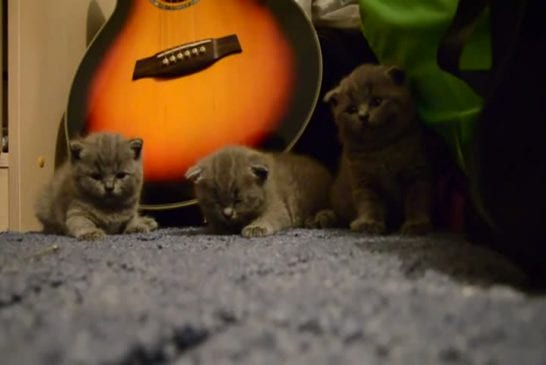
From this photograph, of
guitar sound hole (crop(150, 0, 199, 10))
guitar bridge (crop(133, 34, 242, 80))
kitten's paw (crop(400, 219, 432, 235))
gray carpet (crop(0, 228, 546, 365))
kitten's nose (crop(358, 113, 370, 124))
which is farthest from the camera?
guitar sound hole (crop(150, 0, 199, 10))

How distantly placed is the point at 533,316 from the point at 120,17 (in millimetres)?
1559

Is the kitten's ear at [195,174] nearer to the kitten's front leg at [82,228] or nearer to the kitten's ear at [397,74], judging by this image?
the kitten's front leg at [82,228]

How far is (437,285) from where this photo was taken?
0.65m

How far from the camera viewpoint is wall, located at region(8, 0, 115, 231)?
156cm

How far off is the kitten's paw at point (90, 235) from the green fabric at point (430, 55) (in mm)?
800

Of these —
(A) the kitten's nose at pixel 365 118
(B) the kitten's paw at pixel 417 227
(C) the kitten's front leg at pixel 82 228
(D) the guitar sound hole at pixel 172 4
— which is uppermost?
(D) the guitar sound hole at pixel 172 4

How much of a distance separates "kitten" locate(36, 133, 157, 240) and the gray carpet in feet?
1.67

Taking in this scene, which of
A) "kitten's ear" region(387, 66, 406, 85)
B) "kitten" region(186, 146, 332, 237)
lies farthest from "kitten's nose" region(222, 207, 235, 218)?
"kitten's ear" region(387, 66, 406, 85)

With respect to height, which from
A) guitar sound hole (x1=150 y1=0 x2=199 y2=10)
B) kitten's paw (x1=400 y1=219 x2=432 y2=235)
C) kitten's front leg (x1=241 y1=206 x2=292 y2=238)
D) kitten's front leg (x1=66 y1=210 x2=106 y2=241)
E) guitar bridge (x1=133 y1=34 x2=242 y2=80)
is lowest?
kitten's front leg (x1=66 y1=210 x2=106 y2=241)

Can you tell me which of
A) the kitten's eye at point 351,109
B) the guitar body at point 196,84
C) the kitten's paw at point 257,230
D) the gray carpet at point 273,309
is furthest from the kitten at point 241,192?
the gray carpet at point 273,309

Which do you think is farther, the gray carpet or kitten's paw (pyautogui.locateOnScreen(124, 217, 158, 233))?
kitten's paw (pyautogui.locateOnScreen(124, 217, 158, 233))

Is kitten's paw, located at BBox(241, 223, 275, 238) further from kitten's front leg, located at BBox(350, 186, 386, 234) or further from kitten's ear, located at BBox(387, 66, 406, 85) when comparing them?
kitten's ear, located at BBox(387, 66, 406, 85)

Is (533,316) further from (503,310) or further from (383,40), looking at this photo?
(383,40)

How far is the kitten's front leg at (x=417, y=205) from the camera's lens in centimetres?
128
